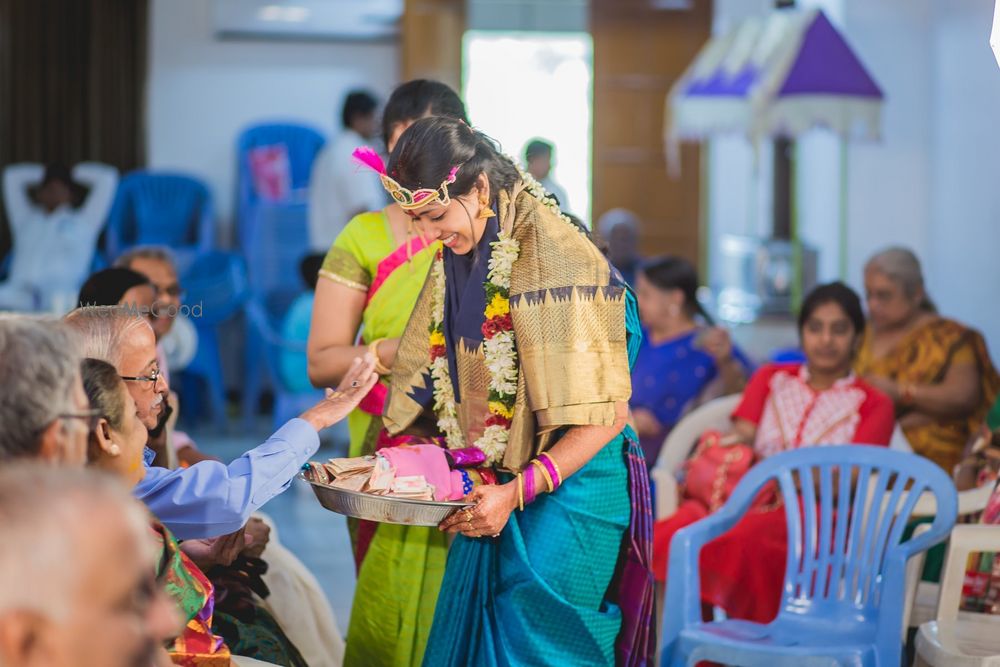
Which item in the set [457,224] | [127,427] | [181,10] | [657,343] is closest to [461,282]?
[457,224]

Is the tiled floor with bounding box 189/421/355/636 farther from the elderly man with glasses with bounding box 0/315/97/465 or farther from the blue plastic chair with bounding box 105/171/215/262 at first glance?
the elderly man with glasses with bounding box 0/315/97/465

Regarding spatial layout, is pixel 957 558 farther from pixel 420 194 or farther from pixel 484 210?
pixel 420 194

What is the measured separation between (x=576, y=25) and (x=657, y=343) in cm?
599

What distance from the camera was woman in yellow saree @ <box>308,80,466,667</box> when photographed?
302cm

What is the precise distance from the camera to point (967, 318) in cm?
578

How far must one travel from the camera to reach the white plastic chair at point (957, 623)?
9.75ft

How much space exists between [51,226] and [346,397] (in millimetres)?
6562

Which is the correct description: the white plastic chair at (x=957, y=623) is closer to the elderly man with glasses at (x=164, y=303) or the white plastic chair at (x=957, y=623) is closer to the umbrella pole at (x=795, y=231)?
the elderly man with glasses at (x=164, y=303)

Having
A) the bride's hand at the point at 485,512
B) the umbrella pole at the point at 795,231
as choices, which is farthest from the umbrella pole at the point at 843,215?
the bride's hand at the point at 485,512

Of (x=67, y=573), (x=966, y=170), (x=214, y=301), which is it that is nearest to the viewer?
(x=67, y=573)

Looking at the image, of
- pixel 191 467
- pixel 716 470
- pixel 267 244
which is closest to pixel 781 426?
pixel 716 470

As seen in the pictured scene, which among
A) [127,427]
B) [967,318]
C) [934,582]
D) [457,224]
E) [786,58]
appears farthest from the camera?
[786,58]

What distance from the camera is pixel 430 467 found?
269 centimetres

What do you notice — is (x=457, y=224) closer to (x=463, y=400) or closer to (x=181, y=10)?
(x=463, y=400)
